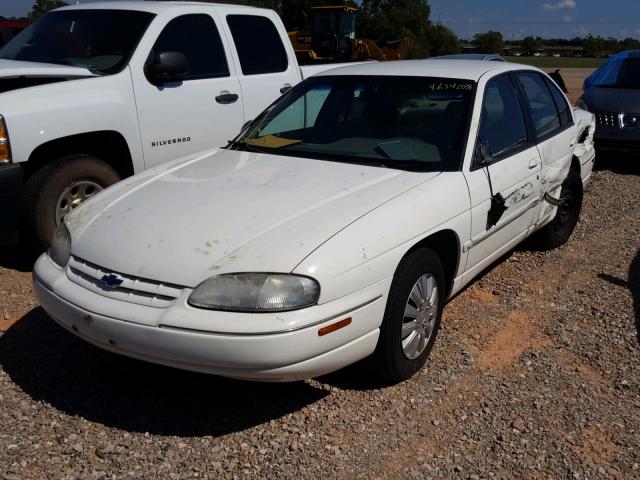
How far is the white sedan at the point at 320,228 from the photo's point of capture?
2924 mm

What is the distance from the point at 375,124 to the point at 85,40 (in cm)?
289

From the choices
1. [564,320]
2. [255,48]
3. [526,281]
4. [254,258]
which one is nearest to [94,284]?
[254,258]

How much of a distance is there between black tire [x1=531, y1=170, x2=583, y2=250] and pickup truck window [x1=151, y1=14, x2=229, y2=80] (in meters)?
3.02

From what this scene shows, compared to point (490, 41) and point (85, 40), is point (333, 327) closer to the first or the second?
point (85, 40)

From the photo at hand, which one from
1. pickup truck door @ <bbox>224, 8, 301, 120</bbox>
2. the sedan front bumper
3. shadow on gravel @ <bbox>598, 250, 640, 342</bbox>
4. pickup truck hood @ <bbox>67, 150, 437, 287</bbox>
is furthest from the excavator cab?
the sedan front bumper

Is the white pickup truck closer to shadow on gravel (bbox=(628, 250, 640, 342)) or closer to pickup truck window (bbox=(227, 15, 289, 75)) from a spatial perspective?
pickup truck window (bbox=(227, 15, 289, 75))

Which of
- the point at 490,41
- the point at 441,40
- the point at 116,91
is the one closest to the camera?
the point at 116,91

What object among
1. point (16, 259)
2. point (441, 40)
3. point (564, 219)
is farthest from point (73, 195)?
point (441, 40)

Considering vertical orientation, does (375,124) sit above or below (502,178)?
above

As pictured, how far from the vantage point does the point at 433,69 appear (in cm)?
455

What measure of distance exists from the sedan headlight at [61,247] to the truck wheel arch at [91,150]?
5.06ft

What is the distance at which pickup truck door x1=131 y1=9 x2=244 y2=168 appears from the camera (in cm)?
557

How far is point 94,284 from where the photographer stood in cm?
318

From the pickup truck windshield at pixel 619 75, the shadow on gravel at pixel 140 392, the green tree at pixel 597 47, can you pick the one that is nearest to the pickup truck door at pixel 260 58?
the shadow on gravel at pixel 140 392
